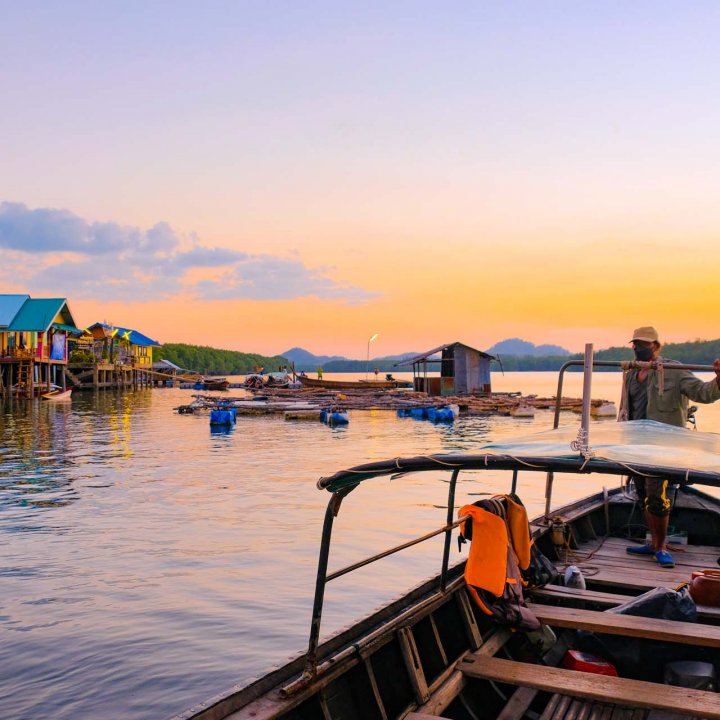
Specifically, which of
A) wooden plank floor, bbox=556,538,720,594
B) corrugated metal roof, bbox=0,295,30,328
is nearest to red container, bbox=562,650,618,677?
wooden plank floor, bbox=556,538,720,594

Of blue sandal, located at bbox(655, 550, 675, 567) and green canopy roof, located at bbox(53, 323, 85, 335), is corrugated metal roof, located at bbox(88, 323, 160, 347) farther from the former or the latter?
blue sandal, located at bbox(655, 550, 675, 567)

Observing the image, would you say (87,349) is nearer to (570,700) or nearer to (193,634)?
(193,634)

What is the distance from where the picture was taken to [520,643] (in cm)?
573

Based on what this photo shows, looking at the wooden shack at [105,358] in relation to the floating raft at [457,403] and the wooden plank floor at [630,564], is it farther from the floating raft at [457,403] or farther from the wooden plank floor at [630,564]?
the wooden plank floor at [630,564]

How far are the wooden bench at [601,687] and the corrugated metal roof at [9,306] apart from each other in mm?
53865

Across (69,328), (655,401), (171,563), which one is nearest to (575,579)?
(655,401)

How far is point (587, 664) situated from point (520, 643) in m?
0.71

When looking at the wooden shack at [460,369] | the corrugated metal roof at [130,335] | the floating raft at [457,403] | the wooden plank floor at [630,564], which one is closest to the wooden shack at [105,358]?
the corrugated metal roof at [130,335]

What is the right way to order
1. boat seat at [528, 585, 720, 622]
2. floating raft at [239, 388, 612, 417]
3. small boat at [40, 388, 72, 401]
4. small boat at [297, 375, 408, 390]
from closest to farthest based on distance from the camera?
boat seat at [528, 585, 720, 622]
floating raft at [239, 388, 612, 417]
small boat at [40, 388, 72, 401]
small boat at [297, 375, 408, 390]

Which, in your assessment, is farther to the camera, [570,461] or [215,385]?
[215,385]

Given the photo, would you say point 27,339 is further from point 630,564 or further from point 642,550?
point 630,564

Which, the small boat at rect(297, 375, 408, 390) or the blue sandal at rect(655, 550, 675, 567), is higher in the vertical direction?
the small boat at rect(297, 375, 408, 390)

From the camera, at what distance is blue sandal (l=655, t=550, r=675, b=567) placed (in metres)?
7.47

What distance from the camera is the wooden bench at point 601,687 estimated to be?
4078mm
